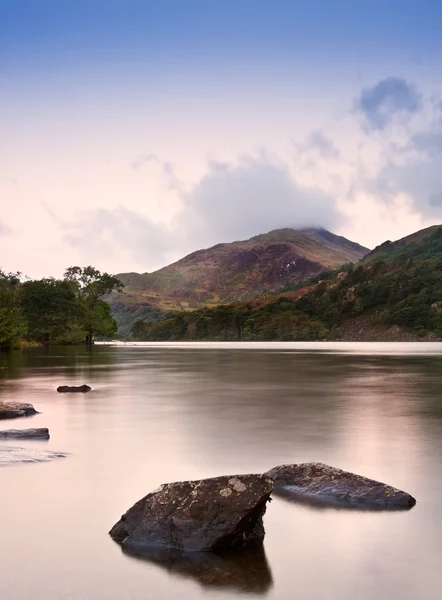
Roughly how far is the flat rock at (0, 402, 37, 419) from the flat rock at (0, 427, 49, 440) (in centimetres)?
377

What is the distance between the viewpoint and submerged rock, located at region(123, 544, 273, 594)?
7.18 meters

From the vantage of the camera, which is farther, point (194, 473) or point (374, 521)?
point (194, 473)

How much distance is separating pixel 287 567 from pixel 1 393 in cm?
2453

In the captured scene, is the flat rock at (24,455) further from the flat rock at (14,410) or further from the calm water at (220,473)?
the flat rock at (14,410)

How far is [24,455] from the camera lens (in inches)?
559

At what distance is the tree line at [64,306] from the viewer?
132750 mm

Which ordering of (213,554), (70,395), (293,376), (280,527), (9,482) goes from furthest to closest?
(293,376) < (70,395) < (9,482) < (280,527) < (213,554)

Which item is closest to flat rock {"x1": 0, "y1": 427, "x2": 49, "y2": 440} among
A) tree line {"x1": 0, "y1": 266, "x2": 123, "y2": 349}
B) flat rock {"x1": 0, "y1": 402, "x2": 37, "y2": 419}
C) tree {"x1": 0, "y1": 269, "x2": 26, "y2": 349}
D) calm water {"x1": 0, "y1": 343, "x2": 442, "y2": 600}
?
calm water {"x1": 0, "y1": 343, "x2": 442, "y2": 600}

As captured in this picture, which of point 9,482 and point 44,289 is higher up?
point 44,289

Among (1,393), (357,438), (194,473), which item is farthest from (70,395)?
(194,473)

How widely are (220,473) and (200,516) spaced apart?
4.54 metres

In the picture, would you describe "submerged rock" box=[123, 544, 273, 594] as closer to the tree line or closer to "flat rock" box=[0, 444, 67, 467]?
"flat rock" box=[0, 444, 67, 467]

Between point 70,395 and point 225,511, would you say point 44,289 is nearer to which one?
point 70,395

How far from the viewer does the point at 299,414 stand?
22.2 metres
